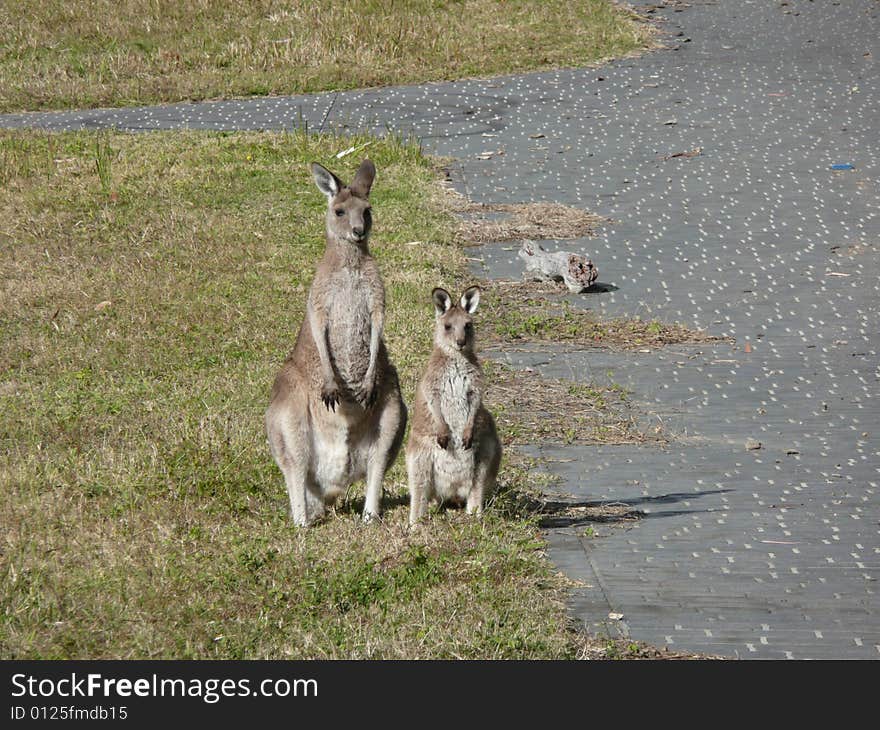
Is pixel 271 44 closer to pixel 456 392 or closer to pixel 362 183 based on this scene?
pixel 362 183

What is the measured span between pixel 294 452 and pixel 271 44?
15.6 m

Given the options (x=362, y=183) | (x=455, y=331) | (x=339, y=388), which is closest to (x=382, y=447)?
(x=339, y=388)

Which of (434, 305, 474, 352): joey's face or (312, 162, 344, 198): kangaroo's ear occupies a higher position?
(312, 162, 344, 198): kangaroo's ear

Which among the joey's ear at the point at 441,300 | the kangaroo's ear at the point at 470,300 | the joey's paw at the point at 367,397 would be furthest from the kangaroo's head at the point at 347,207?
the joey's paw at the point at 367,397

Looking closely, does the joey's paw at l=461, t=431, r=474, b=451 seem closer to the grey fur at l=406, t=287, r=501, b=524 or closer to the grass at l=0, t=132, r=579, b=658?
the grey fur at l=406, t=287, r=501, b=524

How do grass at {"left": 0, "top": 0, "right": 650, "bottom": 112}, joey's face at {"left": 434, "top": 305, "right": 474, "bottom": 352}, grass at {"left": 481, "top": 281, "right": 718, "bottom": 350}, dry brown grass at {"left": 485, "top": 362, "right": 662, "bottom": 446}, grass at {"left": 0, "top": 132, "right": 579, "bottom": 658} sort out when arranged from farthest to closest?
1. grass at {"left": 0, "top": 0, "right": 650, "bottom": 112}
2. grass at {"left": 481, "top": 281, "right": 718, "bottom": 350}
3. dry brown grass at {"left": 485, "top": 362, "right": 662, "bottom": 446}
4. joey's face at {"left": 434, "top": 305, "right": 474, "bottom": 352}
5. grass at {"left": 0, "top": 132, "right": 579, "bottom": 658}

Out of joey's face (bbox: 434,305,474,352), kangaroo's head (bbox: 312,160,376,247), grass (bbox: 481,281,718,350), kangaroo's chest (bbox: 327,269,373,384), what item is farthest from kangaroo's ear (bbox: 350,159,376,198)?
grass (bbox: 481,281,718,350)

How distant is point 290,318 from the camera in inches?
404

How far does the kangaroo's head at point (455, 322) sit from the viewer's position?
6.57m

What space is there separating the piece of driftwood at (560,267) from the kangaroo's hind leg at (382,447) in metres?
4.85

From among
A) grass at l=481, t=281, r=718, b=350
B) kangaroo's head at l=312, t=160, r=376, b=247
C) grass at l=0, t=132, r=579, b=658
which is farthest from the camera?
grass at l=481, t=281, r=718, b=350

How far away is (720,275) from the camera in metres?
11.6

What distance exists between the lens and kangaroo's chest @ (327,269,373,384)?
6652mm

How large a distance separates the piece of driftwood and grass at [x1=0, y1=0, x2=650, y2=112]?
883cm
